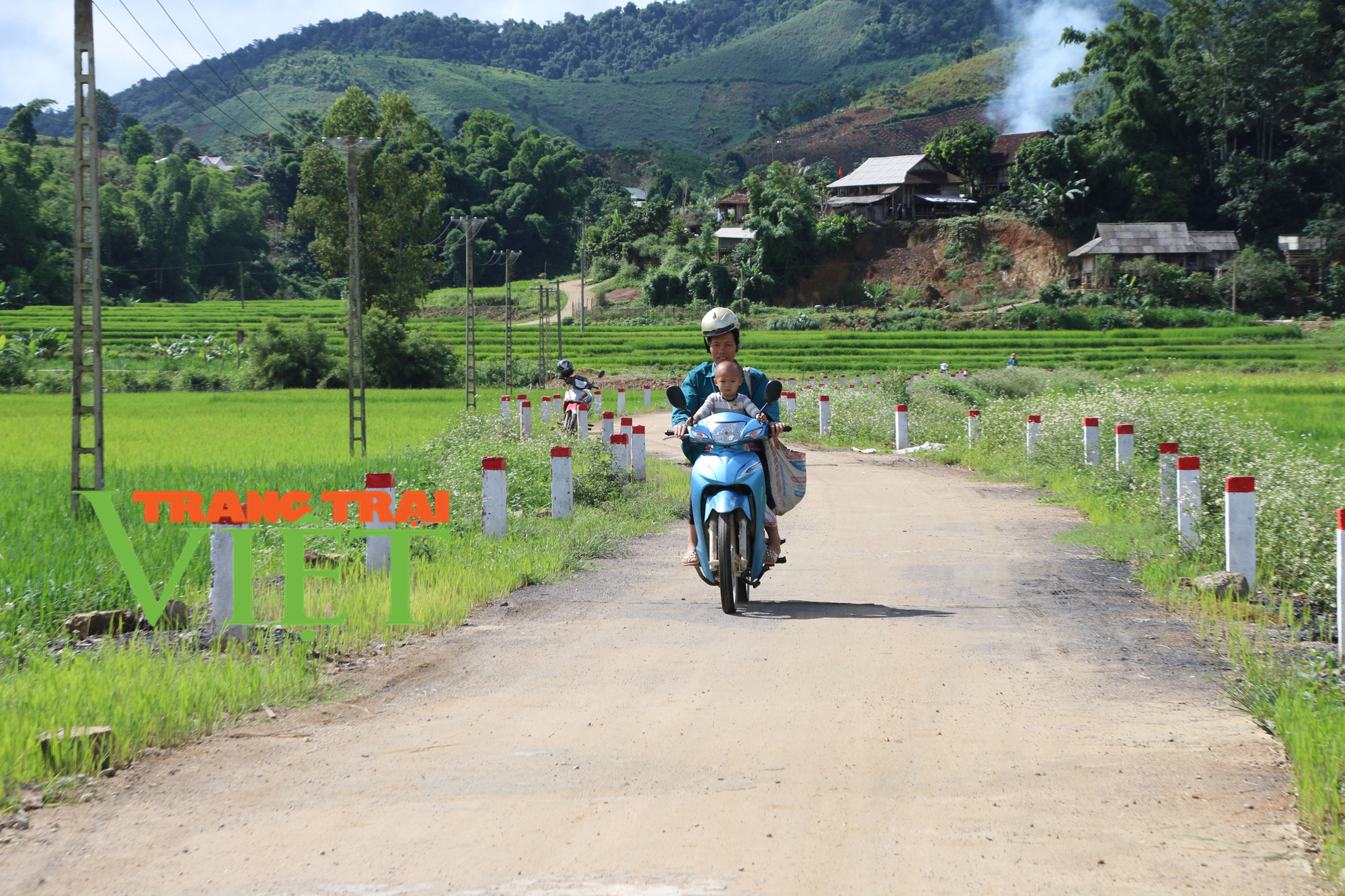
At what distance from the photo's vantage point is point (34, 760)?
4.83 metres

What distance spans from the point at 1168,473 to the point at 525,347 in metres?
57.4

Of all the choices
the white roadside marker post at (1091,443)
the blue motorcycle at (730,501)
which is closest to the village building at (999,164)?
the white roadside marker post at (1091,443)

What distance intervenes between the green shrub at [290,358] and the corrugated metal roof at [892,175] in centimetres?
6633

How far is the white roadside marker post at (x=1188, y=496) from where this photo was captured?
10.3 m

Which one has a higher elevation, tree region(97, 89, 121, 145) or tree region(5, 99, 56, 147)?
tree region(97, 89, 121, 145)

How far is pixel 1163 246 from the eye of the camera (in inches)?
3255

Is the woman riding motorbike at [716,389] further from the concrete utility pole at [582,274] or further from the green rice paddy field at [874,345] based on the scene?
the concrete utility pole at [582,274]

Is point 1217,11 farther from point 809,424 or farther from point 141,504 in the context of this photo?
point 141,504

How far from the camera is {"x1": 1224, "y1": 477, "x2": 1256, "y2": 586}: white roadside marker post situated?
8.89 meters

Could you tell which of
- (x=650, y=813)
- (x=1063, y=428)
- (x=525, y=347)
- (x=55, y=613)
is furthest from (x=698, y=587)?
(x=525, y=347)

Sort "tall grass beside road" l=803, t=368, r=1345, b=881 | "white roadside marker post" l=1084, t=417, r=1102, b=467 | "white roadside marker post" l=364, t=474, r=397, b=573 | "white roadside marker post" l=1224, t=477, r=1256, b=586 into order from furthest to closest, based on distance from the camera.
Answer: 1. "white roadside marker post" l=1084, t=417, r=1102, b=467
2. "white roadside marker post" l=364, t=474, r=397, b=573
3. "white roadside marker post" l=1224, t=477, r=1256, b=586
4. "tall grass beside road" l=803, t=368, r=1345, b=881

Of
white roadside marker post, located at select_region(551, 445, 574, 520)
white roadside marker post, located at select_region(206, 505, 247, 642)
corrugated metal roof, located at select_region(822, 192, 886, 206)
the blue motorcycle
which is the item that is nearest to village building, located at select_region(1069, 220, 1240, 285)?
corrugated metal roof, located at select_region(822, 192, 886, 206)

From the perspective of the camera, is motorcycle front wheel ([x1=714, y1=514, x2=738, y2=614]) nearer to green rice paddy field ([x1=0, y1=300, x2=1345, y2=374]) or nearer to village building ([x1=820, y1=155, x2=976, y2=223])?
green rice paddy field ([x1=0, y1=300, x2=1345, y2=374])

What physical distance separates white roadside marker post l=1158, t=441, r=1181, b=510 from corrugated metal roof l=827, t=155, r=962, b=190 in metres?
97.0
